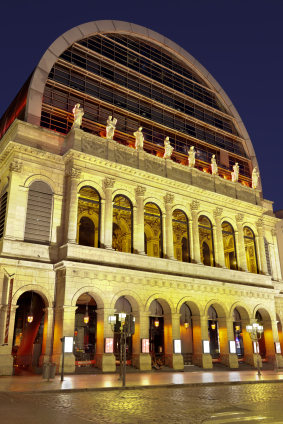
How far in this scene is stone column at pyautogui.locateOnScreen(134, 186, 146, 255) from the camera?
30.8 meters

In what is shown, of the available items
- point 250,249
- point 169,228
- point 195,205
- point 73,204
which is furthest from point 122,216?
point 250,249

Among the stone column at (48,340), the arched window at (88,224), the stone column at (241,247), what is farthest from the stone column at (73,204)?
the stone column at (241,247)

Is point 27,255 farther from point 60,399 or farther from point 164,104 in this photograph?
point 164,104

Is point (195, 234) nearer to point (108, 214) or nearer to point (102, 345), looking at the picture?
point (108, 214)

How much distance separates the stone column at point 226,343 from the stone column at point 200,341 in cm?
207

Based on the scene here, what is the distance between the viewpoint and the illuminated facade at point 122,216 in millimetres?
27062

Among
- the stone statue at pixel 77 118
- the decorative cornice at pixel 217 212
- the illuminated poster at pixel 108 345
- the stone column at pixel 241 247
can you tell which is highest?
the stone statue at pixel 77 118

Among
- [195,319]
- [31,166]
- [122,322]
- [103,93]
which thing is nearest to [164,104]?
[103,93]

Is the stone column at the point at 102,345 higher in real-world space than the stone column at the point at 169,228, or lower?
lower

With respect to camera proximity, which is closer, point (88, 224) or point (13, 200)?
point (13, 200)

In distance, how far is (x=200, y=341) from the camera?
31.9 meters

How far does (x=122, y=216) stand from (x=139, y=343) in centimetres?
1328

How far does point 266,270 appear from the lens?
1558 inches

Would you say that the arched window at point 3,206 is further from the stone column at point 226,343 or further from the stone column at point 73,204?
the stone column at point 226,343
